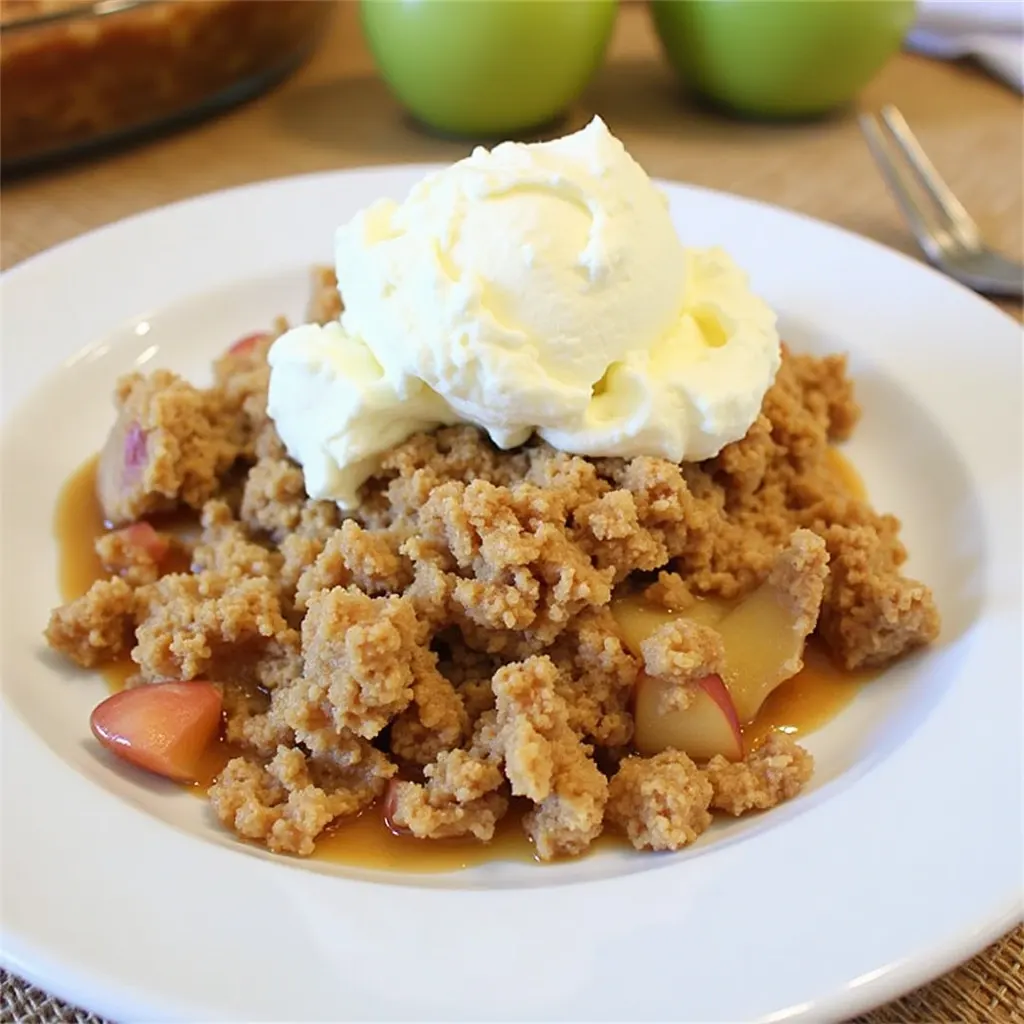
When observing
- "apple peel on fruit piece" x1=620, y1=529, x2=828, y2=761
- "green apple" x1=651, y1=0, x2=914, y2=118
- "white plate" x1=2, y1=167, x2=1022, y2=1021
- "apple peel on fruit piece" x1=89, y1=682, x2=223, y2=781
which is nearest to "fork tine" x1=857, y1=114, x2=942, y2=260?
"green apple" x1=651, y1=0, x2=914, y2=118

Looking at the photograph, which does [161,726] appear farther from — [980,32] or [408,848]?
[980,32]

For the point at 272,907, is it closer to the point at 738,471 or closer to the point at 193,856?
the point at 193,856

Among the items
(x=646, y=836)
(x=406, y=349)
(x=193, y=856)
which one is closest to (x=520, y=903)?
(x=646, y=836)

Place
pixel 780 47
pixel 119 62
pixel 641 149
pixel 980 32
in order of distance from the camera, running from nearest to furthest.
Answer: pixel 119 62 < pixel 780 47 < pixel 641 149 < pixel 980 32

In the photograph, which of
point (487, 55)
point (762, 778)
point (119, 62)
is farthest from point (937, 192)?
point (119, 62)

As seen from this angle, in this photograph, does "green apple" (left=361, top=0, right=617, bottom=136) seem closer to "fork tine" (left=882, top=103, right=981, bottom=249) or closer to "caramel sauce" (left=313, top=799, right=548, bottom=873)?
"fork tine" (left=882, top=103, right=981, bottom=249)

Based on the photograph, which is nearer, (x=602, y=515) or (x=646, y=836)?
(x=646, y=836)
